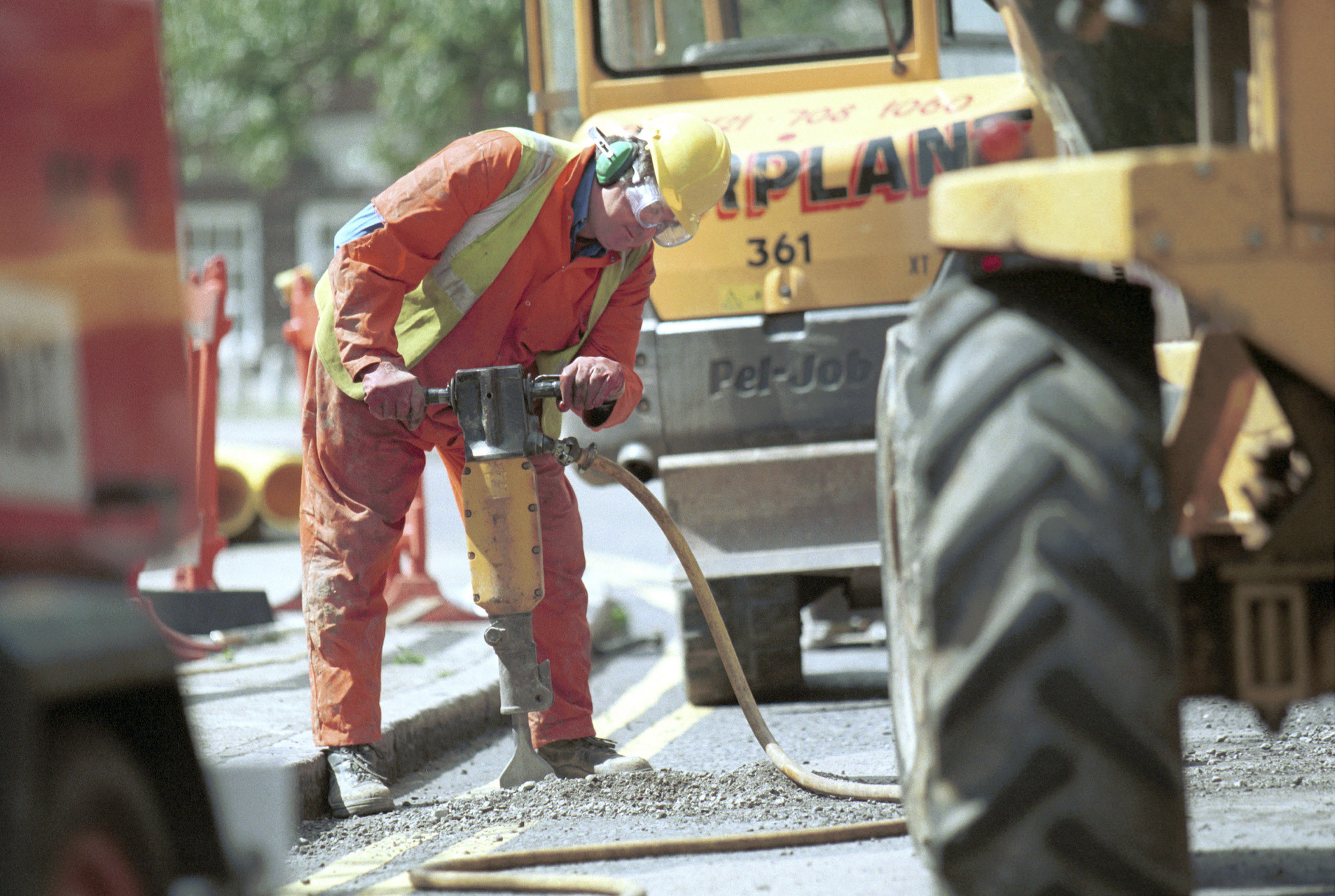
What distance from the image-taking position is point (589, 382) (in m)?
4.70

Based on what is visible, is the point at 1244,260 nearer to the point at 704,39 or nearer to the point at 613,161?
the point at 613,161

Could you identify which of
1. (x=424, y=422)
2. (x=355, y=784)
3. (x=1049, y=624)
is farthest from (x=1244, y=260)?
(x=355, y=784)

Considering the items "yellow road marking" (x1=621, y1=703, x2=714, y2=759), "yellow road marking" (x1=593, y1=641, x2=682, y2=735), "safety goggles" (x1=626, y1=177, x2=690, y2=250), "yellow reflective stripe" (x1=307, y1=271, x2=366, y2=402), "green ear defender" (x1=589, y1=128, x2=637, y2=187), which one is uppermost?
"green ear defender" (x1=589, y1=128, x2=637, y2=187)

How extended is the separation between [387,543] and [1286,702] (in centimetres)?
293

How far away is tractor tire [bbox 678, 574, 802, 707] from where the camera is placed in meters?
6.32

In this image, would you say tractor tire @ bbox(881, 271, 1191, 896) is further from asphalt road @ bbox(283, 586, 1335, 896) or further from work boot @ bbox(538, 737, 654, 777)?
work boot @ bbox(538, 737, 654, 777)

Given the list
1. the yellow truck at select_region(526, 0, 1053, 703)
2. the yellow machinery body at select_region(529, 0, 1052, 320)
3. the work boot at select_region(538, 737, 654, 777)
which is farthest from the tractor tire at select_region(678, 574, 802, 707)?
the work boot at select_region(538, 737, 654, 777)

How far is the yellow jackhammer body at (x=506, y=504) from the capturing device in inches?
183

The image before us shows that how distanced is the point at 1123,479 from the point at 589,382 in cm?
243

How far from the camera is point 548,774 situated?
5137 millimetres

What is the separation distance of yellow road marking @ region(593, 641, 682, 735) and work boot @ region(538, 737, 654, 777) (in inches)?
26.6

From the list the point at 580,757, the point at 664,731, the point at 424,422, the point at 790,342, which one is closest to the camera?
the point at 424,422

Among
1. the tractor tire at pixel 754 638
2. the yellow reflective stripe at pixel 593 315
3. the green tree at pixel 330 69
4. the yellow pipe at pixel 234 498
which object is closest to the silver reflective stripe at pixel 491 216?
the yellow reflective stripe at pixel 593 315

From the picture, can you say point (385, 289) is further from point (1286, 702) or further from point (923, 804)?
point (1286, 702)
